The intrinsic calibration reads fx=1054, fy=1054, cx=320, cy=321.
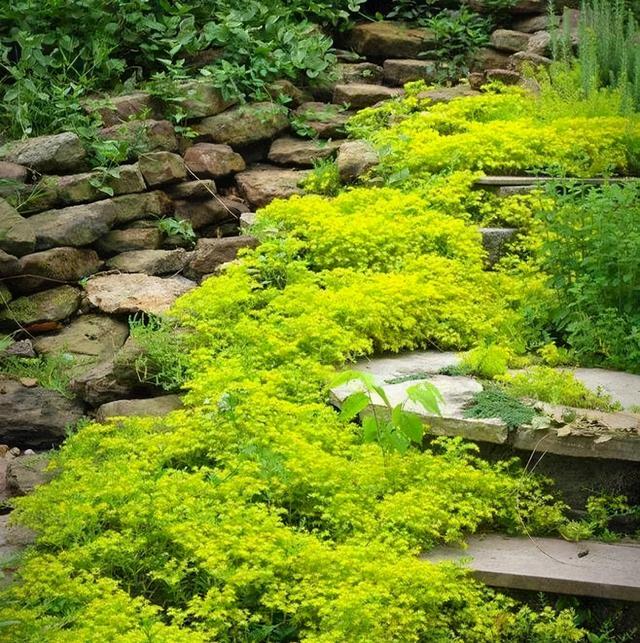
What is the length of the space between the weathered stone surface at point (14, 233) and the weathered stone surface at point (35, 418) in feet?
4.70

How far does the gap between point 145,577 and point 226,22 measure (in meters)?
6.48

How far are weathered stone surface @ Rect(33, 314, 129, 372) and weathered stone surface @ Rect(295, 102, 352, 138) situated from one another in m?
3.13

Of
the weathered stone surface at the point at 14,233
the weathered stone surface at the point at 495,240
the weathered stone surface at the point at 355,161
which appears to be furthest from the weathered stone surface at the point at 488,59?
the weathered stone surface at the point at 14,233

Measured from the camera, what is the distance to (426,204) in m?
7.56

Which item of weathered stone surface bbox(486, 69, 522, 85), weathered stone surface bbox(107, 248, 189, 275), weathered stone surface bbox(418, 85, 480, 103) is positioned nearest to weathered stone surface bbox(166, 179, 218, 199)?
weathered stone surface bbox(107, 248, 189, 275)

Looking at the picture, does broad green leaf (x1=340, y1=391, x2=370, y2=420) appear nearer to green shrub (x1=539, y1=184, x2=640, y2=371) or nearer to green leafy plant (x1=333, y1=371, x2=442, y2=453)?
green leafy plant (x1=333, y1=371, x2=442, y2=453)

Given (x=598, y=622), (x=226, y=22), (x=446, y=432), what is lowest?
(x=598, y=622)

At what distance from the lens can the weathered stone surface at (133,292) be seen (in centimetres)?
717

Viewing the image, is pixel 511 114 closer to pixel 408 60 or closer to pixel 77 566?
pixel 408 60

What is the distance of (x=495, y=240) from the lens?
290 inches

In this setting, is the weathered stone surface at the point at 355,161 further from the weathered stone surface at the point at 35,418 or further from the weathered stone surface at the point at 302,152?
the weathered stone surface at the point at 35,418

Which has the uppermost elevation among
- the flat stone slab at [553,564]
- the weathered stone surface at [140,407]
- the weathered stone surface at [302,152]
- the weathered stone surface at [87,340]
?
the weathered stone surface at [302,152]

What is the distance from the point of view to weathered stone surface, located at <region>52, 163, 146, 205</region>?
26.5 feet

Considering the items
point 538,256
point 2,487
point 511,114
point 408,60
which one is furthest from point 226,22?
point 2,487
